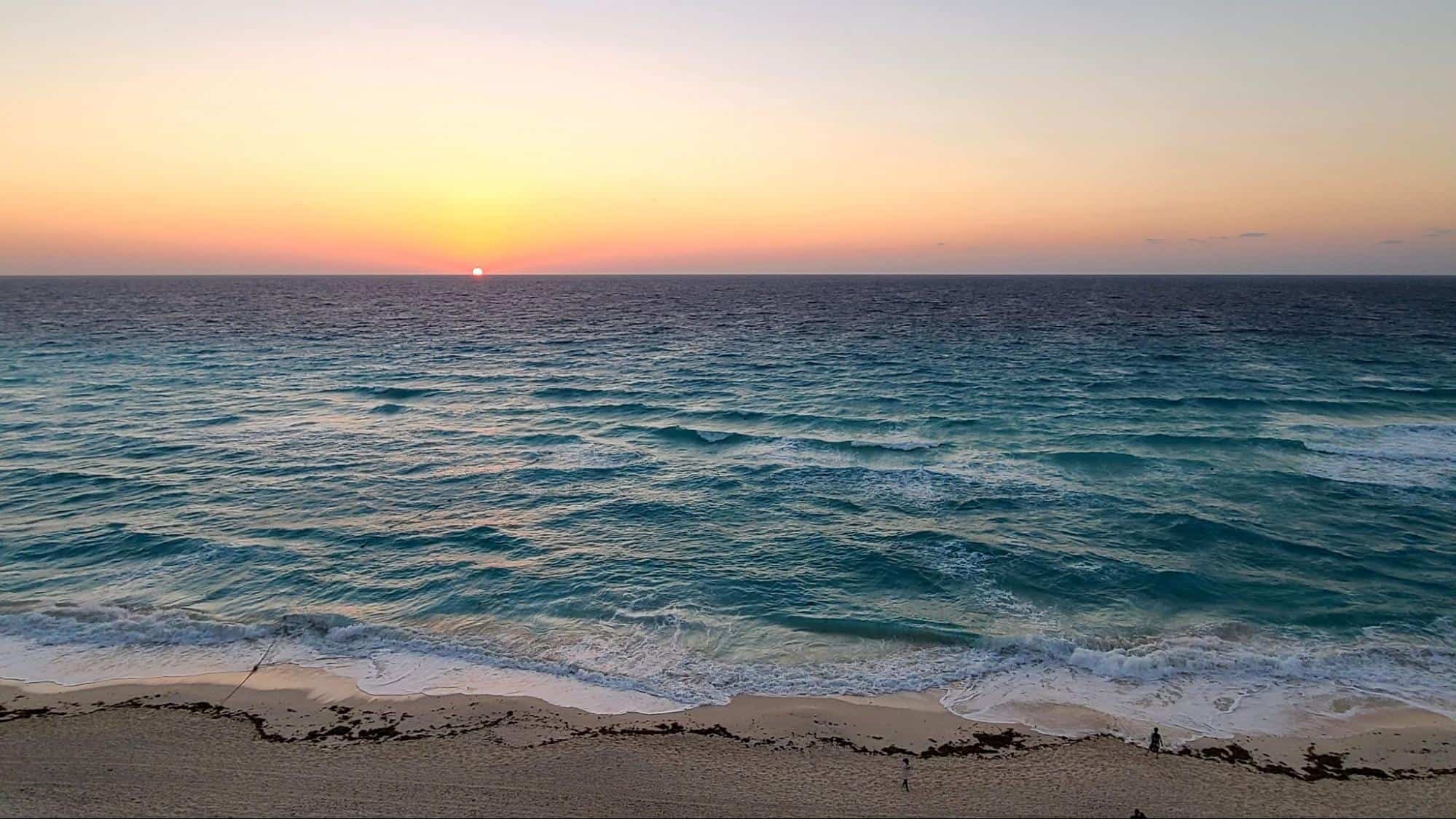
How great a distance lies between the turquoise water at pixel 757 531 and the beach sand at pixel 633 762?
0.99 meters

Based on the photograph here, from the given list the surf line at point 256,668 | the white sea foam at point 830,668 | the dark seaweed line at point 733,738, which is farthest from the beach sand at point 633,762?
the white sea foam at point 830,668

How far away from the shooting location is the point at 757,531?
2278cm

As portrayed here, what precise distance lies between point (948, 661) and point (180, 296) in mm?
191389

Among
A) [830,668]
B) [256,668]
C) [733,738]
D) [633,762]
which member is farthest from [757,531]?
[256,668]

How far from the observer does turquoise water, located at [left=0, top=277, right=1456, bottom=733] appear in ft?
49.4

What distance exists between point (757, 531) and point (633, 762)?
11.6m

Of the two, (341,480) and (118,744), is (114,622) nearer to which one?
(118,744)

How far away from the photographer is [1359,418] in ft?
117

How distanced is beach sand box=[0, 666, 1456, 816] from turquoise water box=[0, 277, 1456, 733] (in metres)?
0.99

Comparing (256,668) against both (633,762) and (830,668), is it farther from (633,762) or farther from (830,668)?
(830,668)

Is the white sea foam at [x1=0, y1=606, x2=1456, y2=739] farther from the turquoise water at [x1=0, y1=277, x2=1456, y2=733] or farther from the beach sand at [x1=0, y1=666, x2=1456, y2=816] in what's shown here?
the beach sand at [x1=0, y1=666, x2=1456, y2=816]

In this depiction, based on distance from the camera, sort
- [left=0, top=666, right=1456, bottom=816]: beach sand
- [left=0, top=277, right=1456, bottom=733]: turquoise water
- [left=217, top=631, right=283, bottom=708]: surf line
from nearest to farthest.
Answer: [left=0, top=666, right=1456, bottom=816]: beach sand
[left=217, top=631, right=283, bottom=708]: surf line
[left=0, top=277, right=1456, bottom=733]: turquoise water

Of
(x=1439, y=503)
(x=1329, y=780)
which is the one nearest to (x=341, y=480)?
(x=1329, y=780)

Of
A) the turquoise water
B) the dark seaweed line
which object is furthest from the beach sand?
the turquoise water
